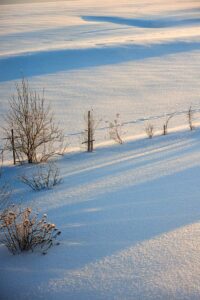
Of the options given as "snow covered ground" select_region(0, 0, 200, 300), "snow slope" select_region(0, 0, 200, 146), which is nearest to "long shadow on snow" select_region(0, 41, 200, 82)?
"snow slope" select_region(0, 0, 200, 146)

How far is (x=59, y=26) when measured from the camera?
121 ft

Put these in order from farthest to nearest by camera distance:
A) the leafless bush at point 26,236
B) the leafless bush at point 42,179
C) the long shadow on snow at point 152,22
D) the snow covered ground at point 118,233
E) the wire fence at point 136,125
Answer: the long shadow on snow at point 152,22 → the wire fence at point 136,125 → the leafless bush at point 42,179 → the leafless bush at point 26,236 → the snow covered ground at point 118,233

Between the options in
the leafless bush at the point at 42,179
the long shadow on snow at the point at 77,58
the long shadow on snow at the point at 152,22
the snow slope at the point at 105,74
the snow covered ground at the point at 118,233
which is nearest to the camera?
the snow covered ground at the point at 118,233

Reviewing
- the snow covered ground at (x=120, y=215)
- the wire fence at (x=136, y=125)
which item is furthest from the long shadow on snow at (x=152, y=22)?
the wire fence at (x=136, y=125)

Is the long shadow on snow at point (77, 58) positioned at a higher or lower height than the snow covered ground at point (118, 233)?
higher

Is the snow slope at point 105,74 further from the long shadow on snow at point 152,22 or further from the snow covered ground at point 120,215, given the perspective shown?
the long shadow on snow at point 152,22

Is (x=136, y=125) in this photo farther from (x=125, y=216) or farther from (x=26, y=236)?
(x=26, y=236)

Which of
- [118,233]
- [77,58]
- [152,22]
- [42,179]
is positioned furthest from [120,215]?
[152,22]

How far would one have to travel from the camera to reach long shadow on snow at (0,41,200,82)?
1947 centimetres

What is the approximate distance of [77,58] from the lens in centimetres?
2120

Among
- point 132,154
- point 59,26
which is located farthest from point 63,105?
point 59,26

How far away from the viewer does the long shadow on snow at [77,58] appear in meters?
19.5

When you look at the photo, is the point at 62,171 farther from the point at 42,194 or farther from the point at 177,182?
the point at 177,182

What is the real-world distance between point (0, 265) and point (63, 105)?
403 inches
